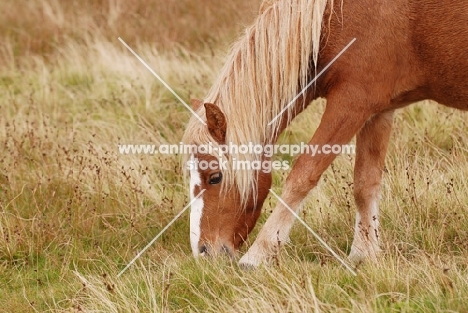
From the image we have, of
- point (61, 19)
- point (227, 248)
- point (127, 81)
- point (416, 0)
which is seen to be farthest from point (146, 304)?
point (61, 19)

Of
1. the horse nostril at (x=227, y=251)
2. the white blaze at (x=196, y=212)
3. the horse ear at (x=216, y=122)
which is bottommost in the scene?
the horse nostril at (x=227, y=251)

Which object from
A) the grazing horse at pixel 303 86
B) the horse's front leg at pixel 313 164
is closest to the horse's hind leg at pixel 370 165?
the grazing horse at pixel 303 86

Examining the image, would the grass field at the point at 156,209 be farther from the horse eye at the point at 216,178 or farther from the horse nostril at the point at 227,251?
the horse eye at the point at 216,178

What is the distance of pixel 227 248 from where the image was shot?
407cm

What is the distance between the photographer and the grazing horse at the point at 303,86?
3852 mm

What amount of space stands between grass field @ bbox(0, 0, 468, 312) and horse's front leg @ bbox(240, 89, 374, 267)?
142 mm

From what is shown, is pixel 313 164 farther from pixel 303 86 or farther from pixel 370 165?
pixel 370 165

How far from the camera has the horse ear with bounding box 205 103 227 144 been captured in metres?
3.86

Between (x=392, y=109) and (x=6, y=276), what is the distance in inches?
100

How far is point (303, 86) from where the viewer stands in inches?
159

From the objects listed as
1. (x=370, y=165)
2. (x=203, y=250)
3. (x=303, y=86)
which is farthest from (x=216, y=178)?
(x=370, y=165)

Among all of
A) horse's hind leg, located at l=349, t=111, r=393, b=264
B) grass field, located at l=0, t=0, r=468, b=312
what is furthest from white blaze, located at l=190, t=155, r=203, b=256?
horse's hind leg, located at l=349, t=111, r=393, b=264

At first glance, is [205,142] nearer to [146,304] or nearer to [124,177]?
[146,304]

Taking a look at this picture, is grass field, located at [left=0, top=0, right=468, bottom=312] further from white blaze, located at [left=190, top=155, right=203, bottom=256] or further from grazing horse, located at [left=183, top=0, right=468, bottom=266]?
grazing horse, located at [left=183, top=0, right=468, bottom=266]
